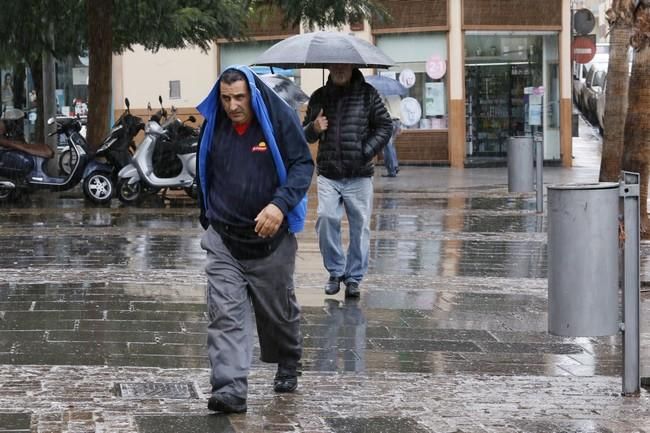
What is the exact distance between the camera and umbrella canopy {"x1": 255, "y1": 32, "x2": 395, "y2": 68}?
9.70 metres

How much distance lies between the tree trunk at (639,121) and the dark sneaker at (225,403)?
290 inches

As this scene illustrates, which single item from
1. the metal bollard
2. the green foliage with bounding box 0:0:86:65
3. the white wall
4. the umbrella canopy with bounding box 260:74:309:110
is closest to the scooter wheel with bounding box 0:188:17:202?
the green foliage with bounding box 0:0:86:65

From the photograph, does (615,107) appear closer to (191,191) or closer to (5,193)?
(191,191)

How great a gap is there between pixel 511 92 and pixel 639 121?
1551cm

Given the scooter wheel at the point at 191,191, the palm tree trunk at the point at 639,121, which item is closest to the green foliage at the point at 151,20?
the scooter wheel at the point at 191,191

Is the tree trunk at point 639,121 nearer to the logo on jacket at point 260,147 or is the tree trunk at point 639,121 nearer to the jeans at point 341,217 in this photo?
the jeans at point 341,217

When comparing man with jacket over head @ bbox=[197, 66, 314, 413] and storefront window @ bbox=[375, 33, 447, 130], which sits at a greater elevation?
storefront window @ bbox=[375, 33, 447, 130]

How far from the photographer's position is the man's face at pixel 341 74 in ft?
30.9

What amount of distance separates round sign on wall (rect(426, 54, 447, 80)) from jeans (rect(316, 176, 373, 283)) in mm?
18327

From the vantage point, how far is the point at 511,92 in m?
27.8

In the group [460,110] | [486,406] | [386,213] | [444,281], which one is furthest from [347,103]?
[460,110]

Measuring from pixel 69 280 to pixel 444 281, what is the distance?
3118 mm

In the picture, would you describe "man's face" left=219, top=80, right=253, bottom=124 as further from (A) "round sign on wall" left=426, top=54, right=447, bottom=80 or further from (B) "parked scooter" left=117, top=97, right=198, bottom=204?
(A) "round sign on wall" left=426, top=54, right=447, bottom=80

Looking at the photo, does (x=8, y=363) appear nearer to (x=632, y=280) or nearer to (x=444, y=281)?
(x=632, y=280)
